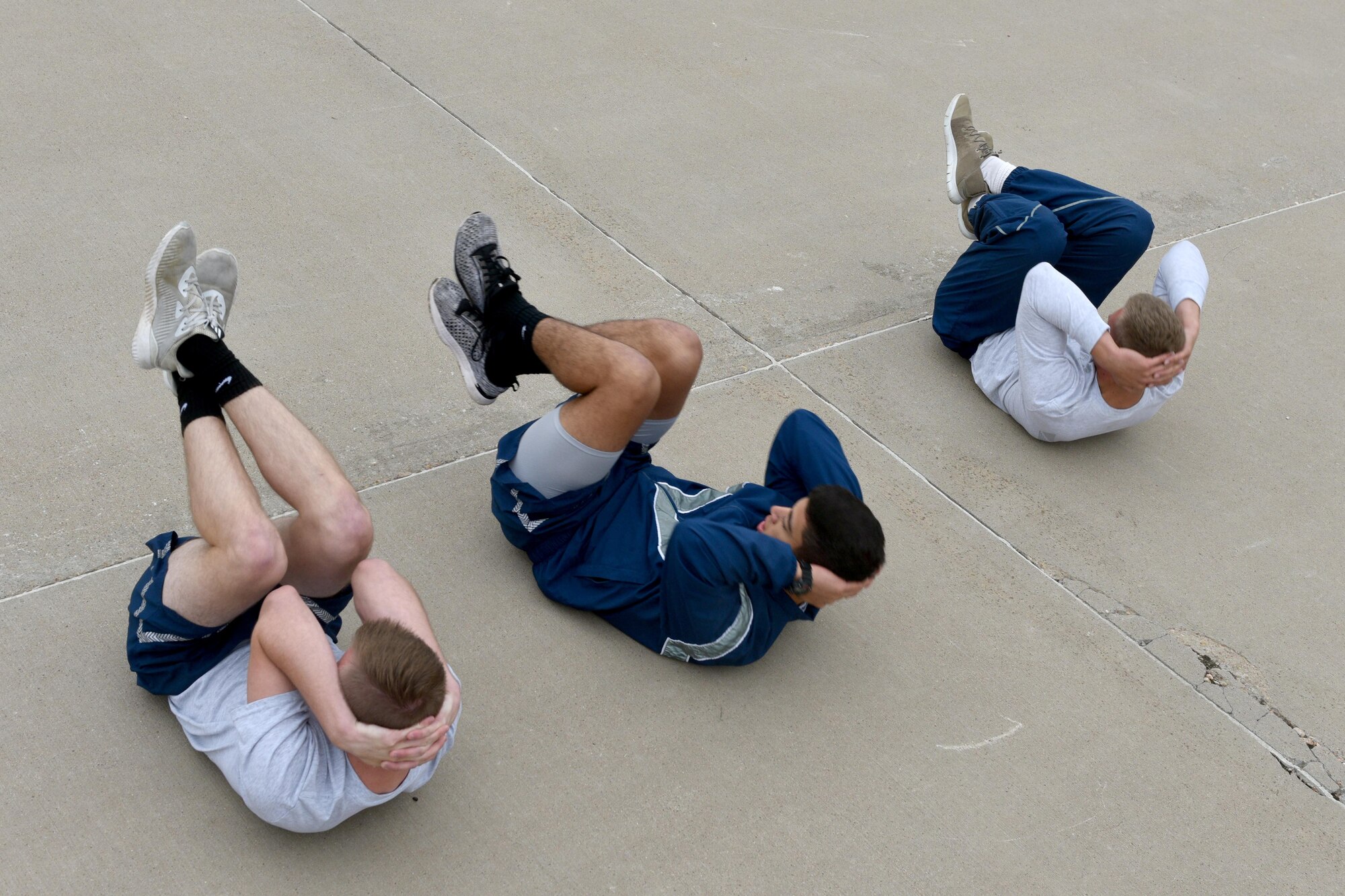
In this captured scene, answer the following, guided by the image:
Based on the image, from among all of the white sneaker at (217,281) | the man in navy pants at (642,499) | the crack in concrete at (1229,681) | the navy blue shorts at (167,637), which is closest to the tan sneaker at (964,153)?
the crack in concrete at (1229,681)

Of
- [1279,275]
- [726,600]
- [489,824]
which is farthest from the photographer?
[1279,275]

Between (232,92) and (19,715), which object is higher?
(232,92)

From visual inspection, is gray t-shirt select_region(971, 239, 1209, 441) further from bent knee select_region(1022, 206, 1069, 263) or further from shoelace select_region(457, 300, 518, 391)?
shoelace select_region(457, 300, 518, 391)

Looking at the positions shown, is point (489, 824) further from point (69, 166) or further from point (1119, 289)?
point (1119, 289)

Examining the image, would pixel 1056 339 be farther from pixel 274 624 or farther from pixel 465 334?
pixel 274 624

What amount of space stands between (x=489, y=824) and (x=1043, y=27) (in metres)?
5.25

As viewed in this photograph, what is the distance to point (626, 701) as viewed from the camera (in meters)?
2.71

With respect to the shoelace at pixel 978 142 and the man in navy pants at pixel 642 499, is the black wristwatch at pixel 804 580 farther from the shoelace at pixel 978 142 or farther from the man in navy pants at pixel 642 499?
the shoelace at pixel 978 142

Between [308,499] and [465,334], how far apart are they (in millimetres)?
809

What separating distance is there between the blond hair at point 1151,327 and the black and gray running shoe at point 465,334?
180 cm

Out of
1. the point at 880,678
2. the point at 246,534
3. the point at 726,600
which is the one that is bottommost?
the point at 880,678

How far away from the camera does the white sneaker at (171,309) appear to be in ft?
8.55

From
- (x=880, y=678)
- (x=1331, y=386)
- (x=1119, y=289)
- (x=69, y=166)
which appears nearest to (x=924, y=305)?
(x=1119, y=289)

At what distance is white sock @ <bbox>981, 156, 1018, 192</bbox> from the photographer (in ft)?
13.4
